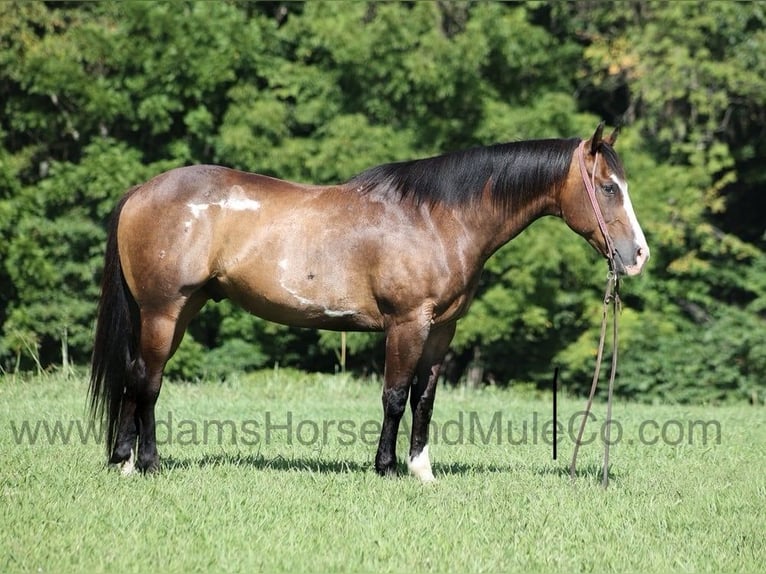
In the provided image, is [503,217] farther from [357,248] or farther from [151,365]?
[151,365]

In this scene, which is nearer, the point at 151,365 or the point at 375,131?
the point at 151,365

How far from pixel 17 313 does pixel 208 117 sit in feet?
16.4

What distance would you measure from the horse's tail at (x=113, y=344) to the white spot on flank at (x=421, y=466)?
1977 millimetres

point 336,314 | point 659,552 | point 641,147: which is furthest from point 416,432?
point 641,147

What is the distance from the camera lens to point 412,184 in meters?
6.84

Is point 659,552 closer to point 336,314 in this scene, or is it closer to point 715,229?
point 336,314

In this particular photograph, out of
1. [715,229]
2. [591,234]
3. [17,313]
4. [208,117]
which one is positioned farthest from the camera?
[715,229]

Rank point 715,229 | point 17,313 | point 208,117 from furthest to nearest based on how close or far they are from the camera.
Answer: point 715,229 → point 208,117 → point 17,313

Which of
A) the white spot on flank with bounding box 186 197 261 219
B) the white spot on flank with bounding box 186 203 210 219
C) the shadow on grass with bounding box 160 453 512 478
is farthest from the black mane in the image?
the shadow on grass with bounding box 160 453 512 478

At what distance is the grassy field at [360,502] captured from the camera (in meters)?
4.89

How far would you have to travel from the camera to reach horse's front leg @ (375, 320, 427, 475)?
21.6ft

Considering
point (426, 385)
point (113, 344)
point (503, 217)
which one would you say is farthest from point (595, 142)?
point (113, 344)

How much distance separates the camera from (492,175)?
6809mm

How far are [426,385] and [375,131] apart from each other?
12.9 meters
